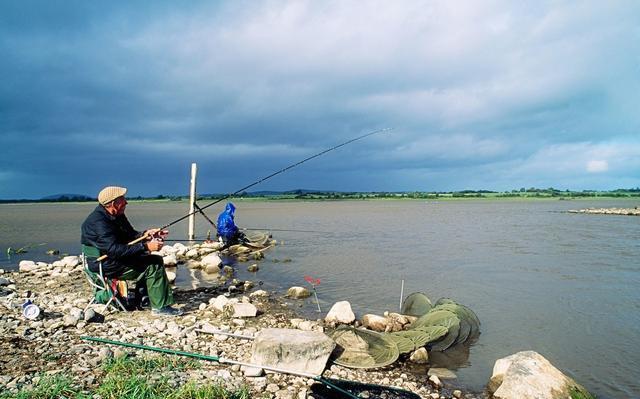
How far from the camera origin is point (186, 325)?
6.42m

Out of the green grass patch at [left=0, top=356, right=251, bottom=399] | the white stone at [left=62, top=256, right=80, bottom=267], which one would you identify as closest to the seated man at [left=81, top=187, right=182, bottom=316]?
the green grass patch at [left=0, top=356, right=251, bottom=399]

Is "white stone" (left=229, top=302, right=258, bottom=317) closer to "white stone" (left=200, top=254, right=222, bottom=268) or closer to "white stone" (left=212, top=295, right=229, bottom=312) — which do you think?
"white stone" (left=212, top=295, right=229, bottom=312)

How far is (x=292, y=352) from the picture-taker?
189 inches

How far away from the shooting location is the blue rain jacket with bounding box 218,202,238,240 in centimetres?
1621

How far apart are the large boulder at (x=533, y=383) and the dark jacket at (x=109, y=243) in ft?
18.9

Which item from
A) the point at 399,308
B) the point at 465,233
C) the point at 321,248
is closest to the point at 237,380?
the point at 399,308

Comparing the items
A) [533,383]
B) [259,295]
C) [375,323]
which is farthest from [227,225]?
[533,383]

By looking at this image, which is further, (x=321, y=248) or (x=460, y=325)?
(x=321, y=248)

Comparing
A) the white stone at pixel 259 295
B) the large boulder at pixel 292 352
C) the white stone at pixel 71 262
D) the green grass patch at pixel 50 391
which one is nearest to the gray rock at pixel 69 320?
the green grass patch at pixel 50 391

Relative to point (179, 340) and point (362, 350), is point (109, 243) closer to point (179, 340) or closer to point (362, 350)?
point (179, 340)

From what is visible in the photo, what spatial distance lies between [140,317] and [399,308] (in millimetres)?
5440

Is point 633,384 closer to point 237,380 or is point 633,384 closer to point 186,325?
point 237,380

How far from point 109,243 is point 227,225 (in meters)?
9.94

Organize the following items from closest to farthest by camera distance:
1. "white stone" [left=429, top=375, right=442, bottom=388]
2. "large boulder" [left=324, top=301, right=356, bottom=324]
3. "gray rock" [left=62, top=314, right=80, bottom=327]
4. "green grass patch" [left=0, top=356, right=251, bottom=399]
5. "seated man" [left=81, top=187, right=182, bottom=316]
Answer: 1. "green grass patch" [left=0, top=356, right=251, bottom=399]
2. "white stone" [left=429, top=375, right=442, bottom=388]
3. "gray rock" [left=62, top=314, right=80, bottom=327]
4. "seated man" [left=81, top=187, right=182, bottom=316]
5. "large boulder" [left=324, top=301, right=356, bottom=324]
